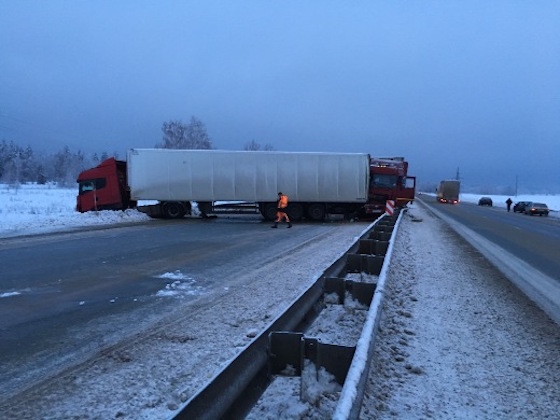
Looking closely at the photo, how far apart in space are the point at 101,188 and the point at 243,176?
795 centimetres

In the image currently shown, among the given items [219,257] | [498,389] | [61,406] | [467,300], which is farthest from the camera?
[219,257]

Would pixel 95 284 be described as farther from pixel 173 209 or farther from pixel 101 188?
pixel 101 188

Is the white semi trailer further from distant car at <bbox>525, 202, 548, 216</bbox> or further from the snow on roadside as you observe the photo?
distant car at <bbox>525, 202, 548, 216</bbox>

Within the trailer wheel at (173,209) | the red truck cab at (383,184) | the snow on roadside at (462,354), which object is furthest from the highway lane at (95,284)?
the red truck cab at (383,184)

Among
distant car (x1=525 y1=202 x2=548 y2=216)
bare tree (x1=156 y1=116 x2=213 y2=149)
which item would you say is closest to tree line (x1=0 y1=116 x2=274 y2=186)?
bare tree (x1=156 y1=116 x2=213 y2=149)

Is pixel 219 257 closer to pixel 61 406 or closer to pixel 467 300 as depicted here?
pixel 467 300

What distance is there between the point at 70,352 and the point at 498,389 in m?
4.43

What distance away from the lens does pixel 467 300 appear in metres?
7.48

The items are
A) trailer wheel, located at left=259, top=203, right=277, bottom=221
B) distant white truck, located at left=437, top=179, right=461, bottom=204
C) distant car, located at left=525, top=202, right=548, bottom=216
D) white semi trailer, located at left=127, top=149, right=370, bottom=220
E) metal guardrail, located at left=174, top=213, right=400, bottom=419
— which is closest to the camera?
metal guardrail, located at left=174, top=213, right=400, bottom=419

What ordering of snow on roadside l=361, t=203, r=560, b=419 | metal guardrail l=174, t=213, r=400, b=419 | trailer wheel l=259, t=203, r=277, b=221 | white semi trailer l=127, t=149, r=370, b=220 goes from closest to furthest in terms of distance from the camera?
metal guardrail l=174, t=213, r=400, b=419
snow on roadside l=361, t=203, r=560, b=419
white semi trailer l=127, t=149, r=370, b=220
trailer wheel l=259, t=203, r=277, b=221

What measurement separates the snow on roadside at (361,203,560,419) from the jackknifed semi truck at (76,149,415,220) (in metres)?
Answer: 16.5

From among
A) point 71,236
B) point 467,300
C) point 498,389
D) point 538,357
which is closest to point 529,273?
point 467,300

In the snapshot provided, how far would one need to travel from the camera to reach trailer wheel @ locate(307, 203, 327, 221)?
2570 cm

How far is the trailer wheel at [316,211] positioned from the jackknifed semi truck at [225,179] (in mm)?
399
